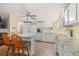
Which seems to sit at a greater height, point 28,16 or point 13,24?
point 28,16

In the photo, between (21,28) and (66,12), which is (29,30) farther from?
(66,12)

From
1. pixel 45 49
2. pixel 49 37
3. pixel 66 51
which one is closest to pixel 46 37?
pixel 49 37

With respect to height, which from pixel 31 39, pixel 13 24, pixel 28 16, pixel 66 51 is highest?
pixel 28 16

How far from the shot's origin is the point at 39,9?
2166 mm

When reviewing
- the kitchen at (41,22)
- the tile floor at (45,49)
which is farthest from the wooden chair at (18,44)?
the tile floor at (45,49)

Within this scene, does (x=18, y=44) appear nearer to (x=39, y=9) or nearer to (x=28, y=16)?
(x=28, y=16)

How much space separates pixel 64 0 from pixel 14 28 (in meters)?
0.77

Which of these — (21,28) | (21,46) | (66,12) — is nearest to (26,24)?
(21,28)

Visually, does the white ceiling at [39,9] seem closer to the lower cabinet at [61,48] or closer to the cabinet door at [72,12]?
the cabinet door at [72,12]

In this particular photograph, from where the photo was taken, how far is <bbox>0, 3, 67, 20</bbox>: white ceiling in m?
2.14

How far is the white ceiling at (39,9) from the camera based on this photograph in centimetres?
214

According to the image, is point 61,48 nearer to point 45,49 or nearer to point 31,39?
point 45,49

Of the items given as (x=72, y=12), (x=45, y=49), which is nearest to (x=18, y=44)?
(x=45, y=49)

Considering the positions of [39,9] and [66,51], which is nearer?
[66,51]
